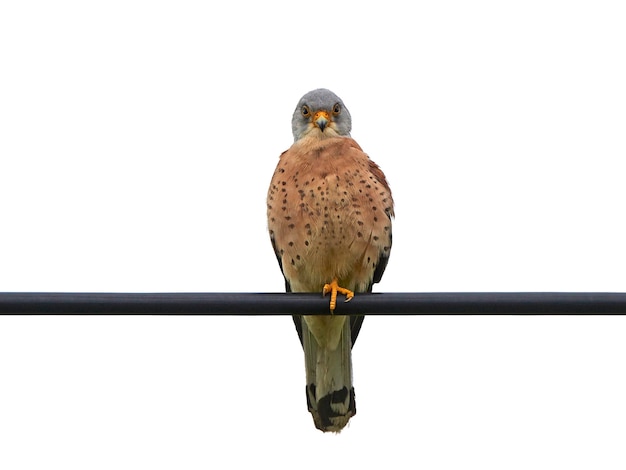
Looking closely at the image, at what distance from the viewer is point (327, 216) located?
6.74 meters

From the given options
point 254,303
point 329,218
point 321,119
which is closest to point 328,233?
point 329,218

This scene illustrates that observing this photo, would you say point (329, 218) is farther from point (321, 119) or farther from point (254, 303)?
point (254, 303)

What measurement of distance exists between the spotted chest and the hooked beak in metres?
0.28

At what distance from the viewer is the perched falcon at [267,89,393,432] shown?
677 cm

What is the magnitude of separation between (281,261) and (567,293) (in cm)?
256

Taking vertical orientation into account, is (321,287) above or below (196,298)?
above

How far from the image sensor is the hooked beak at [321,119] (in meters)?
7.35

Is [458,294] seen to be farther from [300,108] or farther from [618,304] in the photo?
[300,108]
